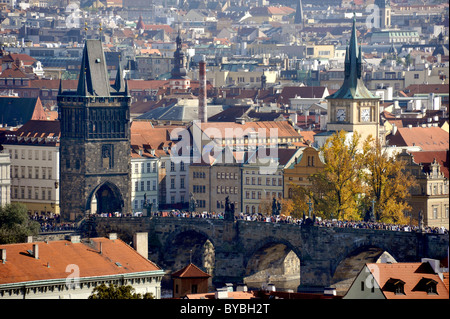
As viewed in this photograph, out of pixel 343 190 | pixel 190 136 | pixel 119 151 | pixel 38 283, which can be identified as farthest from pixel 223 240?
pixel 38 283

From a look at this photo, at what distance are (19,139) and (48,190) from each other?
5.97 metres

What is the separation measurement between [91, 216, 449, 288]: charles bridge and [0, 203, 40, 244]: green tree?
20.6ft

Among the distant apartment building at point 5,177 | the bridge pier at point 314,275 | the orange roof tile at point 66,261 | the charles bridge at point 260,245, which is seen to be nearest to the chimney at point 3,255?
the orange roof tile at point 66,261

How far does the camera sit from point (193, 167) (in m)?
144

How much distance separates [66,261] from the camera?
90000 mm

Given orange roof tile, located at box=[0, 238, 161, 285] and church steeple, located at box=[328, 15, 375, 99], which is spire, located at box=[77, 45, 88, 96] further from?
orange roof tile, located at box=[0, 238, 161, 285]

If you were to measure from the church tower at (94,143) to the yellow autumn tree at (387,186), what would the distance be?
18.7 meters

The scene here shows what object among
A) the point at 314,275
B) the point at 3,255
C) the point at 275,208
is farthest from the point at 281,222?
the point at 3,255

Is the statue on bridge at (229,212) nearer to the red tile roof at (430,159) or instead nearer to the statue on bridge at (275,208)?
the statue on bridge at (275,208)

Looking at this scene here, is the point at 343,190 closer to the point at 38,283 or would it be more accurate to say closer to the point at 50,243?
the point at 50,243

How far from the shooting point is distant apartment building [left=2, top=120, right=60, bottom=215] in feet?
465

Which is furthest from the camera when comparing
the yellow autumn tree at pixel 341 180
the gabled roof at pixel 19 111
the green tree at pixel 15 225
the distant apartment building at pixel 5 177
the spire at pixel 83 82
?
the gabled roof at pixel 19 111

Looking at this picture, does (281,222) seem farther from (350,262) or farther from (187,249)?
(187,249)

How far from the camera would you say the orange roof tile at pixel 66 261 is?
85.8 meters
